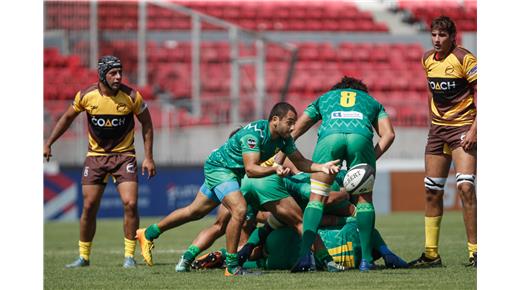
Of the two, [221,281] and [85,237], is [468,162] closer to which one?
[221,281]

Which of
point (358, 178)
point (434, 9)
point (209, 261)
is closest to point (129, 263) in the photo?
point (209, 261)

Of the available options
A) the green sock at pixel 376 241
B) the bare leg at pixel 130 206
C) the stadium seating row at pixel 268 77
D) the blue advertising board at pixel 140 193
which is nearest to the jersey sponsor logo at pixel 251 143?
the green sock at pixel 376 241

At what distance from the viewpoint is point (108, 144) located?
11797mm

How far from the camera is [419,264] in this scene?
10.9 metres

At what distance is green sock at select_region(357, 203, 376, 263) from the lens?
10281 millimetres

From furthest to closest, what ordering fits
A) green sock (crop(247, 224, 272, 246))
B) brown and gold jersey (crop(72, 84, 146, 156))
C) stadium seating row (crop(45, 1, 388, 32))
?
1. stadium seating row (crop(45, 1, 388, 32))
2. brown and gold jersey (crop(72, 84, 146, 156))
3. green sock (crop(247, 224, 272, 246))

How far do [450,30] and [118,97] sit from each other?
3.53 meters

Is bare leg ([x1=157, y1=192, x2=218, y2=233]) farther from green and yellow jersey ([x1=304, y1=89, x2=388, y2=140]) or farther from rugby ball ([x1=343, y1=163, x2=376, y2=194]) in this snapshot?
rugby ball ([x1=343, y1=163, x2=376, y2=194])

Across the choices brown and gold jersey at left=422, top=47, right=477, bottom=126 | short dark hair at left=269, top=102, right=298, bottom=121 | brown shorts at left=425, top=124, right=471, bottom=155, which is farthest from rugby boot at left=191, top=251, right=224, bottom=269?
brown and gold jersey at left=422, top=47, right=477, bottom=126

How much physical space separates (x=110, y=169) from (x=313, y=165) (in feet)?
9.01

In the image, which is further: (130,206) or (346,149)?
(130,206)

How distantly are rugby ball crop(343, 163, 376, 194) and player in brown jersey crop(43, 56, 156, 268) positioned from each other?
247cm

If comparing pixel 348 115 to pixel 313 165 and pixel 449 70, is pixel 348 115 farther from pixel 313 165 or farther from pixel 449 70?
pixel 449 70
